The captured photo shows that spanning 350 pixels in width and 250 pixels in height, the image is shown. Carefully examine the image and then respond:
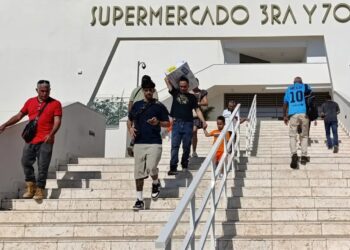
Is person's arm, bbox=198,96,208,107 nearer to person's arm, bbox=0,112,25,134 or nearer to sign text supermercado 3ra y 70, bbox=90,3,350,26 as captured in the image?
person's arm, bbox=0,112,25,134

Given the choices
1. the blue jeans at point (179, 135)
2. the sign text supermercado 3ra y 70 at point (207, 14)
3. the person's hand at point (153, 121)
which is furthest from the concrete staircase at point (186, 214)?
the sign text supermercado 3ra y 70 at point (207, 14)

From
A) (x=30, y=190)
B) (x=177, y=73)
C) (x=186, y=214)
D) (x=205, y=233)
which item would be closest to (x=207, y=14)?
(x=177, y=73)

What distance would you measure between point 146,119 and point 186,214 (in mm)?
1172

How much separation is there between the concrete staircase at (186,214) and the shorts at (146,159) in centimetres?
41

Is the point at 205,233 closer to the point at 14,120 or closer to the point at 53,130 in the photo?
the point at 53,130

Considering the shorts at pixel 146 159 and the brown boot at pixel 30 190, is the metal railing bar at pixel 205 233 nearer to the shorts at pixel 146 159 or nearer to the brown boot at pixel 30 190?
the shorts at pixel 146 159

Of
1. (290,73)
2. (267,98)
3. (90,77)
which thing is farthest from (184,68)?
(267,98)

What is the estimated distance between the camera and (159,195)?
5.72 m

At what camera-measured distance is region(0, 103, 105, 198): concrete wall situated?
6.11 meters

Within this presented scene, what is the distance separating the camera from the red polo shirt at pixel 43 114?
19.0ft

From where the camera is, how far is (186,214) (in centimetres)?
519

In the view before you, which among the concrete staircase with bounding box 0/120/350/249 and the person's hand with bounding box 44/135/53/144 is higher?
the person's hand with bounding box 44/135/53/144

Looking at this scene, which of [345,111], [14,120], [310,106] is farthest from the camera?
[345,111]

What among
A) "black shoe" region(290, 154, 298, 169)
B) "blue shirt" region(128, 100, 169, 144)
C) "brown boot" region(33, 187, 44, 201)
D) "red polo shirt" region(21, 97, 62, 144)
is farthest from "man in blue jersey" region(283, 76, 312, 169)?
"brown boot" region(33, 187, 44, 201)
